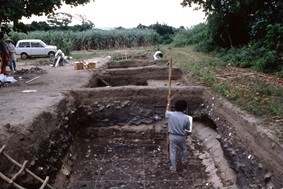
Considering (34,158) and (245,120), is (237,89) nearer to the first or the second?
(245,120)

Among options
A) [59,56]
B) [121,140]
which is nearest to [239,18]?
[59,56]

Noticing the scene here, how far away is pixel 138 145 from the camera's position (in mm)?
9391

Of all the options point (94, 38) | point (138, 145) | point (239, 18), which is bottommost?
point (138, 145)

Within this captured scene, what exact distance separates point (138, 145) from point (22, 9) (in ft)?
21.1

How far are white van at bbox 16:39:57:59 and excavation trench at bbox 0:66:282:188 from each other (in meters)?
16.1

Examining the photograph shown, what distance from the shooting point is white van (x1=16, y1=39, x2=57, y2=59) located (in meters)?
24.9

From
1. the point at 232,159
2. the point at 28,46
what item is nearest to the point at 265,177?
the point at 232,159

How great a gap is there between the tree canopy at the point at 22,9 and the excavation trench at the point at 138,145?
3.60 metres

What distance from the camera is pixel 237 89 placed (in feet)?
29.2

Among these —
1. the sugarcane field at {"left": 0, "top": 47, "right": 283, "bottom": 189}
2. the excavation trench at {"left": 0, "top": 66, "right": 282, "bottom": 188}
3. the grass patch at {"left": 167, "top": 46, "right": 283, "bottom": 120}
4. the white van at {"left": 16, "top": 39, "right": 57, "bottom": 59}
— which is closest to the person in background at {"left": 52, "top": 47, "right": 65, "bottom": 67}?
the sugarcane field at {"left": 0, "top": 47, "right": 283, "bottom": 189}

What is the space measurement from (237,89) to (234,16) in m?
9.76

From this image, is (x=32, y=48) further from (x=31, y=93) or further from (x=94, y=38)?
(x=31, y=93)

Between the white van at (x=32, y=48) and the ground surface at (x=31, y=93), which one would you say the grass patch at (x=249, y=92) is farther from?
the white van at (x=32, y=48)

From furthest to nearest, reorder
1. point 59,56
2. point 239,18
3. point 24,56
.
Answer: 1. point 24,56
2. point 59,56
3. point 239,18
